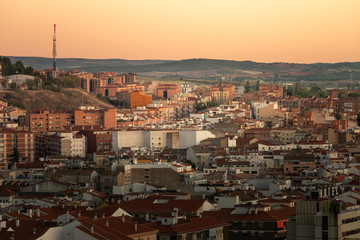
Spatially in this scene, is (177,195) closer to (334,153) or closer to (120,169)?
(120,169)

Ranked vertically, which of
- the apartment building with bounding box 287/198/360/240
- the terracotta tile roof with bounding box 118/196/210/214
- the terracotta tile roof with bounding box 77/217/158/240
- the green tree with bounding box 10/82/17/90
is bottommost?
the green tree with bounding box 10/82/17/90

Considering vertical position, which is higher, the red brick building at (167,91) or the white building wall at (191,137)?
the white building wall at (191,137)

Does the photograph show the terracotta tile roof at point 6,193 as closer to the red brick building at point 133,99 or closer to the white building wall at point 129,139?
the white building wall at point 129,139

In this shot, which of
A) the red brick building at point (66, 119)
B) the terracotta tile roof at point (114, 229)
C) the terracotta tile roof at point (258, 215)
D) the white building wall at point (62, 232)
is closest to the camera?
the terracotta tile roof at point (114, 229)

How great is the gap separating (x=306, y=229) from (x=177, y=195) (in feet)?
43.3

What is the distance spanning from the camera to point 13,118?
91688 mm

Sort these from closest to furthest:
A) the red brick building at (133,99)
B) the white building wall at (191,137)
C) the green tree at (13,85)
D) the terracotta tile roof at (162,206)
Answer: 1. the terracotta tile roof at (162,206)
2. the white building wall at (191,137)
3. the green tree at (13,85)
4. the red brick building at (133,99)

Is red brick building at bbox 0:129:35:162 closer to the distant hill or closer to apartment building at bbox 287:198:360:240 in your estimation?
the distant hill

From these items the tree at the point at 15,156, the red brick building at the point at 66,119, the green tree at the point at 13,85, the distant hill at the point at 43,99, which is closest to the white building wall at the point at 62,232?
the tree at the point at 15,156

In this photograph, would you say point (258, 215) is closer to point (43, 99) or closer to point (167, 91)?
point (43, 99)

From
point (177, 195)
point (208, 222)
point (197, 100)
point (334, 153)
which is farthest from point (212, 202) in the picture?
point (197, 100)

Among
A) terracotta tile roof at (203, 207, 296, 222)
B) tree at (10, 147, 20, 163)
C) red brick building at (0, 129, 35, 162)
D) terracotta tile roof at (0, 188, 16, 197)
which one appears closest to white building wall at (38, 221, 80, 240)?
terracotta tile roof at (203, 207, 296, 222)

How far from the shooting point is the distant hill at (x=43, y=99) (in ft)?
333

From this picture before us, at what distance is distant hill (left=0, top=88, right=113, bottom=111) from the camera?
102m
